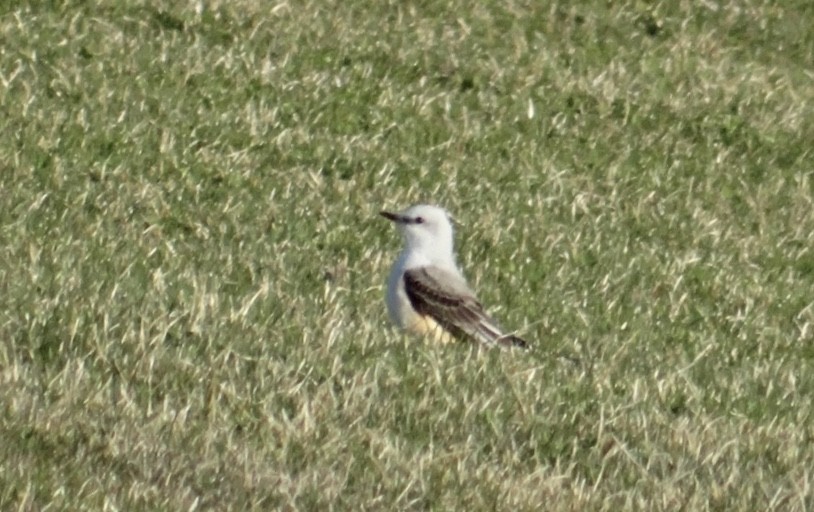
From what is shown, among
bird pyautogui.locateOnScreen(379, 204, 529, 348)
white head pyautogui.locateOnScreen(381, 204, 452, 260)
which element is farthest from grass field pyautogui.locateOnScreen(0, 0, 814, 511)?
white head pyautogui.locateOnScreen(381, 204, 452, 260)

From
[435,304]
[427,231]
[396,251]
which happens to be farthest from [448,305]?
[396,251]

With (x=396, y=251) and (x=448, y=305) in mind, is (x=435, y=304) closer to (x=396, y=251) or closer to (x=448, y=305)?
(x=448, y=305)

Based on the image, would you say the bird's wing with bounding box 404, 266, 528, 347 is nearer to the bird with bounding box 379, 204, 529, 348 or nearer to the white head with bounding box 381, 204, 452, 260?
the bird with bounding box 379, 204, 529, 348

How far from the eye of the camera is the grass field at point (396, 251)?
744cm

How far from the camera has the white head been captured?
35.3 ft

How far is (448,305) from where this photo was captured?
1023 cm

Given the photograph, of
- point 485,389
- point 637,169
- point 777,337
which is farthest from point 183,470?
point 637,169

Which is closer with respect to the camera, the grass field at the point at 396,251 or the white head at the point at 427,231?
the grass field at the point at 396,251

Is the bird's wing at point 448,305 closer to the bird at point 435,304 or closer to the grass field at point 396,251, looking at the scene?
the bird at point 435,304

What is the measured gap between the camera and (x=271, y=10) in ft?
52.3

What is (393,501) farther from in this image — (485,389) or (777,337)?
(777,337)

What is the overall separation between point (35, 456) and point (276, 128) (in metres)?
7.22

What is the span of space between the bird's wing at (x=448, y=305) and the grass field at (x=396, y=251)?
0.32 metres

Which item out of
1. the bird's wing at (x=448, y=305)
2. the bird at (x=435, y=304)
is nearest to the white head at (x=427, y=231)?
the bird at (x=435, y=304)
